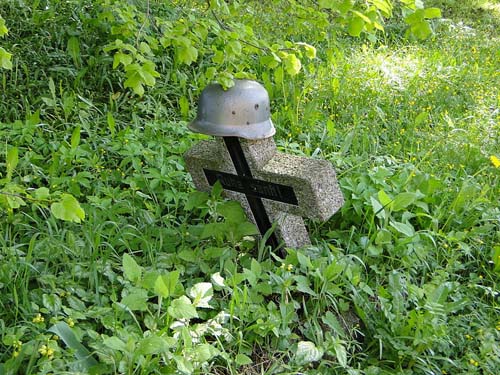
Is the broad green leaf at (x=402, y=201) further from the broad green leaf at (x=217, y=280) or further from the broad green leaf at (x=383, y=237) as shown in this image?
the broad green leaf at (x=217, y=280)

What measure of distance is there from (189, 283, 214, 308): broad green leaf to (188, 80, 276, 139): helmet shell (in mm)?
623

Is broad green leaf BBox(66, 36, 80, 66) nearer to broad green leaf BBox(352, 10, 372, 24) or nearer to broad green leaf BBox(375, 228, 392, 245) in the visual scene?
broad green leaf BBox(352, 10, 372, 24)

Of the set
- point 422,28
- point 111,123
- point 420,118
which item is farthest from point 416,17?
point 111,123

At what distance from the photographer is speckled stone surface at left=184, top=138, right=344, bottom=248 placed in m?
2.45

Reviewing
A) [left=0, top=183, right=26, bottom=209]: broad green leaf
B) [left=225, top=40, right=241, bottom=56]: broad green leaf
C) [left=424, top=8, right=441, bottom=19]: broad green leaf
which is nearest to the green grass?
[left=0, top=183, right=26, bottom=209]: broad green leaf

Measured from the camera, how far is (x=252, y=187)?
2627 mm

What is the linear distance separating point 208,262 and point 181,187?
0.70 metres

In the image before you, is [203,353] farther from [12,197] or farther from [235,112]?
[235,112]

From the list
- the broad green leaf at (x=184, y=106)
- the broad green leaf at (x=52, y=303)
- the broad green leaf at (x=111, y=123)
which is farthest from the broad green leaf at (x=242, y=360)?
the broad green leaf at (x=184, y=106)

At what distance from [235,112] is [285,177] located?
1.09 ft

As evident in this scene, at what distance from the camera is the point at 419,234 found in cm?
274

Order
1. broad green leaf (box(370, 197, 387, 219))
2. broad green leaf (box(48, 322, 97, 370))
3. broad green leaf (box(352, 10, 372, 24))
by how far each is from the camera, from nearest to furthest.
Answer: broad green leaf (box(48, 322, 97, 370)) → broad green leaf (box(352, 10, 372, 24)) → broad green leaf (box(370, 197, 387, 219))

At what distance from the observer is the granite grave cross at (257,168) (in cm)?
243

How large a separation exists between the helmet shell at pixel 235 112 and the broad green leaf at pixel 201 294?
2.04ft
